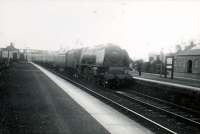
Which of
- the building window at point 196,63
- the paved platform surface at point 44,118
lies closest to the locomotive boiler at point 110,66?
the paved platform surface at point 44,118

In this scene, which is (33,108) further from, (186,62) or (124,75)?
(186,62)

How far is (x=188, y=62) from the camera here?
48.6 m

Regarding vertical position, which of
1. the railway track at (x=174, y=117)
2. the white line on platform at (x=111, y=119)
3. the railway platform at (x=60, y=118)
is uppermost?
the railway platform at (x=60, y=118)

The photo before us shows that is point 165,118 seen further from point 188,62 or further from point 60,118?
point 188,62

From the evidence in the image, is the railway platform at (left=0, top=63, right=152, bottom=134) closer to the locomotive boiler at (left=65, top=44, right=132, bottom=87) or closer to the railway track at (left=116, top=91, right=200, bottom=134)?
the railway track at (left=116, top=91, right=200, bottom=134)

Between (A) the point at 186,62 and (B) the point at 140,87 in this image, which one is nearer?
(B) the point at 140,87

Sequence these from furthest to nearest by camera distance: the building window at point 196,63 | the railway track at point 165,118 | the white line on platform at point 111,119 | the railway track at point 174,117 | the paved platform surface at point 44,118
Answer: the building window at point 196,63, the railway track at point 174,117, the railway track at point 165,118, the white line on platform at point 111,119, the paved platform surface at point 44,118

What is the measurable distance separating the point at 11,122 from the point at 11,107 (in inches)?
135

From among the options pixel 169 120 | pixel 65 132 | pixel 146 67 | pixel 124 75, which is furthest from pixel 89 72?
pixel 146 67

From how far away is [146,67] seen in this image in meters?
59.6

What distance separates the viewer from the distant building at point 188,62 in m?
45.8

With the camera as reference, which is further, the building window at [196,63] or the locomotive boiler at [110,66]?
the building window at [196,63]

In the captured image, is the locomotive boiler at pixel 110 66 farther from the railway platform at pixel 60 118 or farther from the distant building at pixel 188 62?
the distant building at pixel 188 62

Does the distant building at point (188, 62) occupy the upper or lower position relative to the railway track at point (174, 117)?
upper
